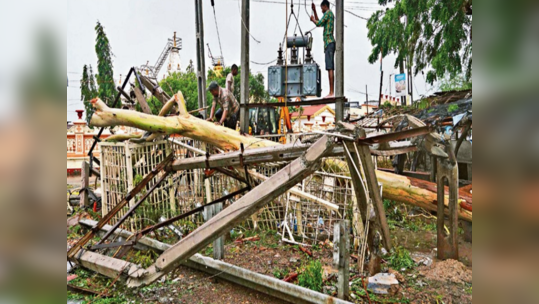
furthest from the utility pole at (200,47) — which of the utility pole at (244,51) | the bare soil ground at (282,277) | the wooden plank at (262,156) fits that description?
the wooden plank at (262,156)

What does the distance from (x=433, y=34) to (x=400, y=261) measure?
950 centimetres

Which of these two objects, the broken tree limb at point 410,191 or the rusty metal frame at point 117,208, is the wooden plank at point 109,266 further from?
the broken tree limb at point 410,191

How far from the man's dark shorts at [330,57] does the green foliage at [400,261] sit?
12.0 feet

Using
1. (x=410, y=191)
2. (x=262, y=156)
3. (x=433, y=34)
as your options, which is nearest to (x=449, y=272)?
(x=410, y=191)

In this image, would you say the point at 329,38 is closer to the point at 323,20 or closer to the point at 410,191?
the point at 323,20

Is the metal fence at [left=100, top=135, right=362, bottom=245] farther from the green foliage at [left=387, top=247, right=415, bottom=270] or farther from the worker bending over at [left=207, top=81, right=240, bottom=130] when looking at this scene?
the green foliage at [left=387, top=247, right=415, bottom=270]

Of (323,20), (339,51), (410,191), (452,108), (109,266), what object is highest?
(323,20)

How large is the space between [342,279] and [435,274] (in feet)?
6.33

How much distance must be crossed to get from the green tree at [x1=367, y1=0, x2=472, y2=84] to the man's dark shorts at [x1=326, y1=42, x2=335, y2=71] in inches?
131

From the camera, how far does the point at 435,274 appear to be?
476cm

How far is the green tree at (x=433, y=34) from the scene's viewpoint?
9.34 m

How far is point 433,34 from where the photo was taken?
11586mm
